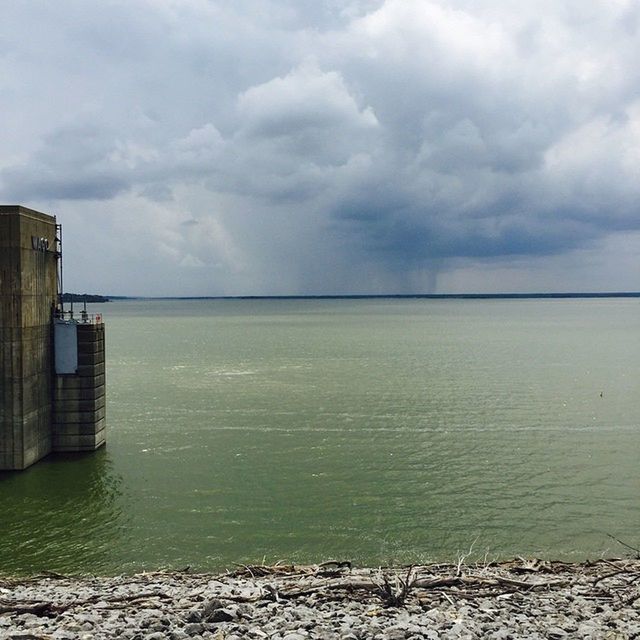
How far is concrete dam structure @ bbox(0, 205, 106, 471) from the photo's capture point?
26.7 m

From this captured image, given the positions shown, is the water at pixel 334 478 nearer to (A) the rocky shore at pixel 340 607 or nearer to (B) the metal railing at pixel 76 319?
(A) the rocky shore at pixel 340 607

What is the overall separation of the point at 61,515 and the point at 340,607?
15.1m

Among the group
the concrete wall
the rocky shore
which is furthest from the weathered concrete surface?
the rocky shore

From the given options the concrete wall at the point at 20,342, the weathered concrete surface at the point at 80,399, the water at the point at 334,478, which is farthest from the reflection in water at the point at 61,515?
the concrete wall at the point at 20,342

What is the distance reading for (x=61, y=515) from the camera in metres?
23.6

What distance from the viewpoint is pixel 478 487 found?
26.5 meters

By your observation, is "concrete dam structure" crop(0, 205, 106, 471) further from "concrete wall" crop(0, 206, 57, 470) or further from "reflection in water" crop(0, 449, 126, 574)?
"reflection in water" crop(0, 449, 126, 574)

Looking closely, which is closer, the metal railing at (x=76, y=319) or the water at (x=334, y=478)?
the water at (x=334, y=478)

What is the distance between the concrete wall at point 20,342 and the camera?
26.6m

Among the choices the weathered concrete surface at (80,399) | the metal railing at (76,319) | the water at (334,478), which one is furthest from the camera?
the metal railing at (76,319)

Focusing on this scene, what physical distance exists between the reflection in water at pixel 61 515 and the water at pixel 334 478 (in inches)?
3.6

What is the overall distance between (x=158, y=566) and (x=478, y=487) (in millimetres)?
13750

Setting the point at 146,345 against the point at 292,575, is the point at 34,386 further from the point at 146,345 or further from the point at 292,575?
the point at 146,345

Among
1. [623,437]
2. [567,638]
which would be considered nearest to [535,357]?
[623,437]
